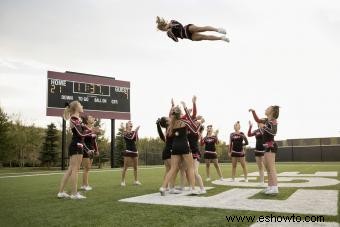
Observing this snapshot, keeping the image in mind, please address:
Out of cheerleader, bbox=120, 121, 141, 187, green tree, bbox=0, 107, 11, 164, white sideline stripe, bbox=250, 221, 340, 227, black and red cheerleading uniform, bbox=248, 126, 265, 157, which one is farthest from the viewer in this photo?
green tree, bbox=0, 107, 11, 164

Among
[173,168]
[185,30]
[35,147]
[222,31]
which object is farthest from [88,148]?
[35,147]

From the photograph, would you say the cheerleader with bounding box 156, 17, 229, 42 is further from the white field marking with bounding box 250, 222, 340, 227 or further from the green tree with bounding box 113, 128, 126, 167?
the green tree with bounding box 113, 128, 126, 167

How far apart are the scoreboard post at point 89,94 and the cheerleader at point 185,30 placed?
785 inches

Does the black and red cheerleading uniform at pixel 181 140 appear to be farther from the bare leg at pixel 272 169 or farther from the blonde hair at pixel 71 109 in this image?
the blonde hair at pixel 71 109

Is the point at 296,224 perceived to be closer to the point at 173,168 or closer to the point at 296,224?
the point at 296,224

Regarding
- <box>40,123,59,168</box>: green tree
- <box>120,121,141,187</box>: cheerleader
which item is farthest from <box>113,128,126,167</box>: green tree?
<box>120,121,141,187</box>: cheerleader

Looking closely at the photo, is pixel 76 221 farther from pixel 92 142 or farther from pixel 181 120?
pixel 92 142

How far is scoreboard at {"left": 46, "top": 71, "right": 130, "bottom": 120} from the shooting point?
2606 cm

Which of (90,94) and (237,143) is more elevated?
(90,94)

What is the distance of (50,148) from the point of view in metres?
40.2

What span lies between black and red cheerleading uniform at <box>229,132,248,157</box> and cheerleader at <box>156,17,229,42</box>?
18.4 feet

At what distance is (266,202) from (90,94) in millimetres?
23062

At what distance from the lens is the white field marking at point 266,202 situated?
5.93 metres

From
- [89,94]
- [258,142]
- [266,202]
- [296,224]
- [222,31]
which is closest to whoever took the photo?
[296,224]
